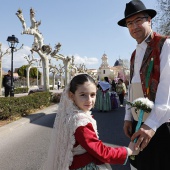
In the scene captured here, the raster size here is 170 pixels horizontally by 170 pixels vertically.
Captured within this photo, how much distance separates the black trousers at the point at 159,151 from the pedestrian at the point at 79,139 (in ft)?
0.60

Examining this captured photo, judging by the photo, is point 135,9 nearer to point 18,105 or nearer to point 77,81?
point 77,81

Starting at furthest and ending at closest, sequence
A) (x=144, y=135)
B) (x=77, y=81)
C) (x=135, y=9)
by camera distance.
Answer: (x=77, y=81) → (x=135, y=9) → (x=144, y=135)

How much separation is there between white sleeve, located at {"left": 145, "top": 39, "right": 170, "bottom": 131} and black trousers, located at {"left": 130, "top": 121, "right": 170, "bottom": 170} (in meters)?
0.13

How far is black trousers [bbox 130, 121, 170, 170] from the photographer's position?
1938mm

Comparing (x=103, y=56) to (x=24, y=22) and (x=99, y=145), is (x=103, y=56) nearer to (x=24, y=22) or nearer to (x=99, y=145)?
(x=24, y=22)

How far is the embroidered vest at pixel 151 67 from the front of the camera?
6.46 feet

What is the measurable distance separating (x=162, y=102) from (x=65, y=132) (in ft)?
2.82

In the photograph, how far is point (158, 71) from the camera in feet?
6.39

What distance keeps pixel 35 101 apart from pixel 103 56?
108144 millimetres

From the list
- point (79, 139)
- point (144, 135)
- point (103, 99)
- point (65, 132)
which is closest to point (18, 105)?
point (103, 99)

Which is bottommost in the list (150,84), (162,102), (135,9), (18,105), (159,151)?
(18,105)

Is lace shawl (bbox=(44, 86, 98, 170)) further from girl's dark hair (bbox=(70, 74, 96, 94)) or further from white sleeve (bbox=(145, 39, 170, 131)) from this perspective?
white sleeve (bbox=(145, 39, 170, 131))

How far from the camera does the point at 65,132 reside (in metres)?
2.17

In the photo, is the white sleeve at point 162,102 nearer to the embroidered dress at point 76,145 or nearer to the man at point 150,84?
the man at point 150,84
